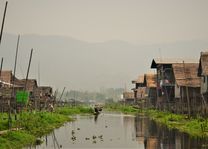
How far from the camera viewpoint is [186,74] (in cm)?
5741

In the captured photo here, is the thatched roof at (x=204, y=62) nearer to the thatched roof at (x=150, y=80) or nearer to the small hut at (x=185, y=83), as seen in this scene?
the small hut at (x=185, y=83)

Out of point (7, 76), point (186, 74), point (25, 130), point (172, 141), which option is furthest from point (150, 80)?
point (172, 141)

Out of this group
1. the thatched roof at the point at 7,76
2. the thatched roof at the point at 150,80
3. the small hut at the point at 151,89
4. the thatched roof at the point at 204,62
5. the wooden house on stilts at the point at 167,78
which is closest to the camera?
the thatched roof at the point at 204,62

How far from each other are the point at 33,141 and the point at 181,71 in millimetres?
35106

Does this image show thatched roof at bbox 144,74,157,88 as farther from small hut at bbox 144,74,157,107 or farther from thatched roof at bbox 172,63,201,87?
thatched roof at bbox 172,63,201,87

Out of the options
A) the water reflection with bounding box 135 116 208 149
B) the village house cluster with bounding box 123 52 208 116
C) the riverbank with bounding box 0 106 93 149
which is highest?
the village house cluster with bounding box 123 52 208 116

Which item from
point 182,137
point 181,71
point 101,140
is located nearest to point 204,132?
point 182,137

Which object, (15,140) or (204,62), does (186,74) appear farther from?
(15,140)

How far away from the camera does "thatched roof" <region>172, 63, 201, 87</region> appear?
182 ft

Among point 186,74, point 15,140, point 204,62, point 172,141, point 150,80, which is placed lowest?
point 172,141

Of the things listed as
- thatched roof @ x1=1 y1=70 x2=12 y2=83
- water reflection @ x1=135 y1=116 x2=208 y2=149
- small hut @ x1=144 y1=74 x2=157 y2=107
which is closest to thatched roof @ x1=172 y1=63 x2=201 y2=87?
small hut @ x1=144 y1=74 x2=157 y2=107

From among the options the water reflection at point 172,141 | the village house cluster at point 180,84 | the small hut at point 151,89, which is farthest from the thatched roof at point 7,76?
the water reflection at point 172,141

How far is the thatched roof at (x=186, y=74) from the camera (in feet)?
182

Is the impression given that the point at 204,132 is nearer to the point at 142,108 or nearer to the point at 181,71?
the point at 181,71
